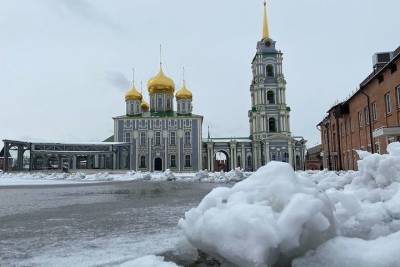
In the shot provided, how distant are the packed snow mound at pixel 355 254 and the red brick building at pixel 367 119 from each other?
1961 cm

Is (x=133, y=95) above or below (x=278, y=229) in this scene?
above

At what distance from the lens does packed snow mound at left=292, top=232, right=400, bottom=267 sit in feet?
9.30

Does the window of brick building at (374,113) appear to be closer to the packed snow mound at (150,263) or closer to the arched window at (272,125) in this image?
the packed snow mound at (150,263)

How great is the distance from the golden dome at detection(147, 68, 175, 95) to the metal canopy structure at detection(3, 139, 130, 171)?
1108cm

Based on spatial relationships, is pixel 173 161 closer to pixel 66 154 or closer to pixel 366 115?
pixel 66 154

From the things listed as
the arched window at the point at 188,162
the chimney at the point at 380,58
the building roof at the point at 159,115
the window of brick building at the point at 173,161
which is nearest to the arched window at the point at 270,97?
the building roof at the point at 159,115

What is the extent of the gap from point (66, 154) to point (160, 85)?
19.3 metres

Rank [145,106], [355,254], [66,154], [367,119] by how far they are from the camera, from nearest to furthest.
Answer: [355,254], [367,119], [66,154], [145,106]

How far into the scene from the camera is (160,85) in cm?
6888

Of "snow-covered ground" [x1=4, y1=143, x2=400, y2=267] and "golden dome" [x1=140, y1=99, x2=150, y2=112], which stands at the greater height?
"golden dome" [x1=140, y1=99, x2=150, y2=112]

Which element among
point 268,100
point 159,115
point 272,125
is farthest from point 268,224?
point 272,125

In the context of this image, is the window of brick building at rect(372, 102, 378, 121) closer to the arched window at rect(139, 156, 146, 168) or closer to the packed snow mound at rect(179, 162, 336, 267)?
the packed snow mound at rect(179, 162, 336, 267)

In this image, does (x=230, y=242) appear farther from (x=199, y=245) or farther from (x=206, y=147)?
(x=206, y=147)

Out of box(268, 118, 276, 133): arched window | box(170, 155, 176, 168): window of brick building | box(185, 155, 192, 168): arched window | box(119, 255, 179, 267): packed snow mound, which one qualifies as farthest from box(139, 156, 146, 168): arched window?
box(119, 255, 179, 267): packed snow mound
